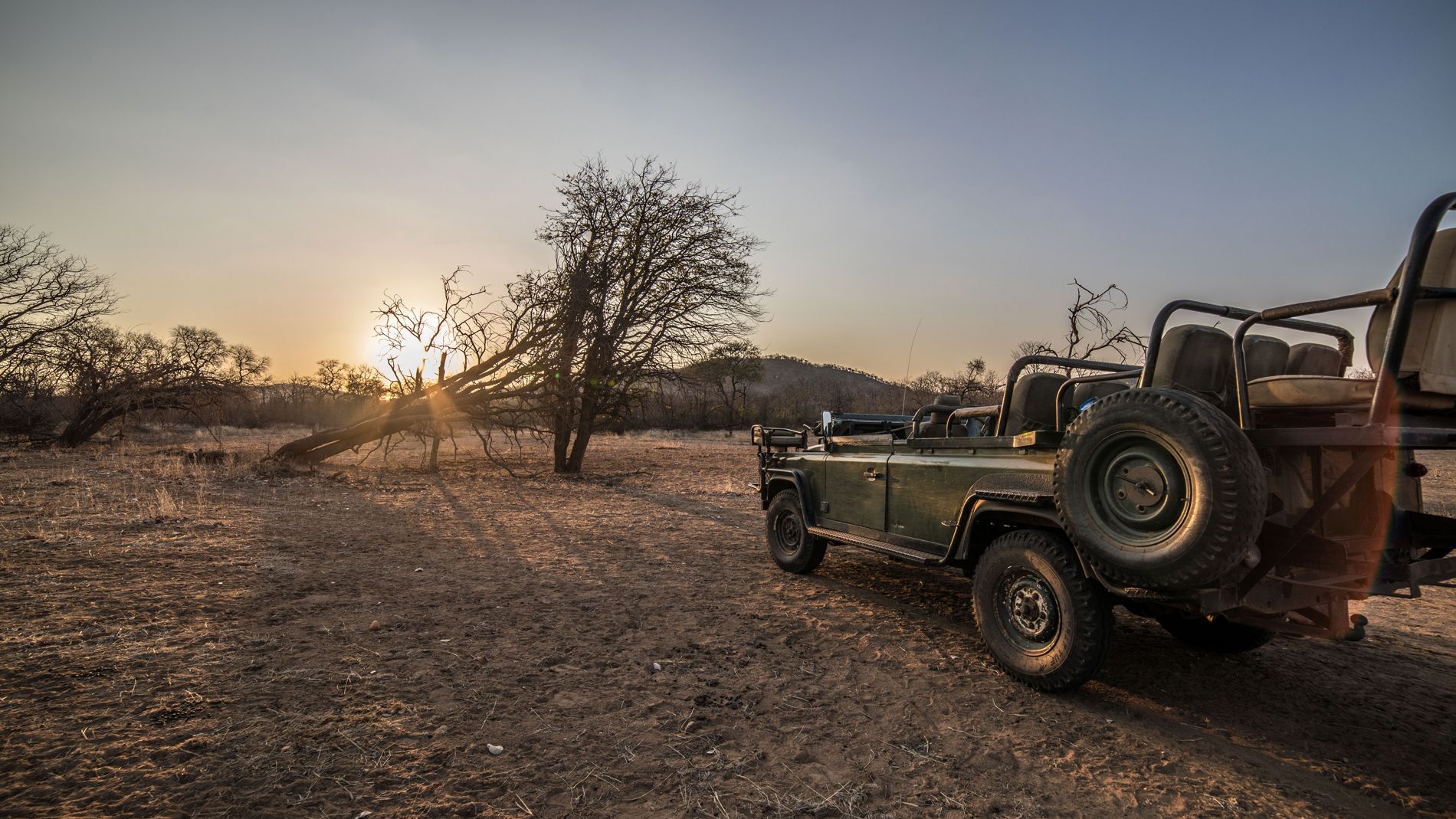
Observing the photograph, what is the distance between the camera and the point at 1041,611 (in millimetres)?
3834

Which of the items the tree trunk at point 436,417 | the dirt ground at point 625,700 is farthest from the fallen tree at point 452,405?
the dirt ground at point 625,700

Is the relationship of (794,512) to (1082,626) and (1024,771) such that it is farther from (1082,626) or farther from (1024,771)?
(1024,771)

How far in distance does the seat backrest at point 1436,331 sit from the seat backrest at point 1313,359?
3.79ft

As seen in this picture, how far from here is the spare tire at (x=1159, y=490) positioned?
282 cm

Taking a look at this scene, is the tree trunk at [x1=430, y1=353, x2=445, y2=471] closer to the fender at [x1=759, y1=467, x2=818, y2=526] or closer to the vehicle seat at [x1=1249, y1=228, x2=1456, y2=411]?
the fender at [x1=759, y1=467, x2=818, y2=526]

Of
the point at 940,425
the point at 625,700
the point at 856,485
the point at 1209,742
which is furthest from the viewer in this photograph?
the point at 940,425

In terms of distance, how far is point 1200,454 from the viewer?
289 centimetres

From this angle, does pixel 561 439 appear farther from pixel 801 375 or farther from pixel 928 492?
pixel 801 375

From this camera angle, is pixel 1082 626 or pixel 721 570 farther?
pixel 721 570

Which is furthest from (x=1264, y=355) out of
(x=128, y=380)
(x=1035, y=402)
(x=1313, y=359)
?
(x=128, y=380)

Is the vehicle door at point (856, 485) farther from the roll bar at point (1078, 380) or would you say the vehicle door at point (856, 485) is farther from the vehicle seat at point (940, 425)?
the roll bar at point (1078, 380)

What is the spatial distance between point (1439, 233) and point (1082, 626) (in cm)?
232

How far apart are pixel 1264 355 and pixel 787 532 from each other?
4291 mm

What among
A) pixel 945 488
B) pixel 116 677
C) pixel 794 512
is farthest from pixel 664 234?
pixel 116 677
